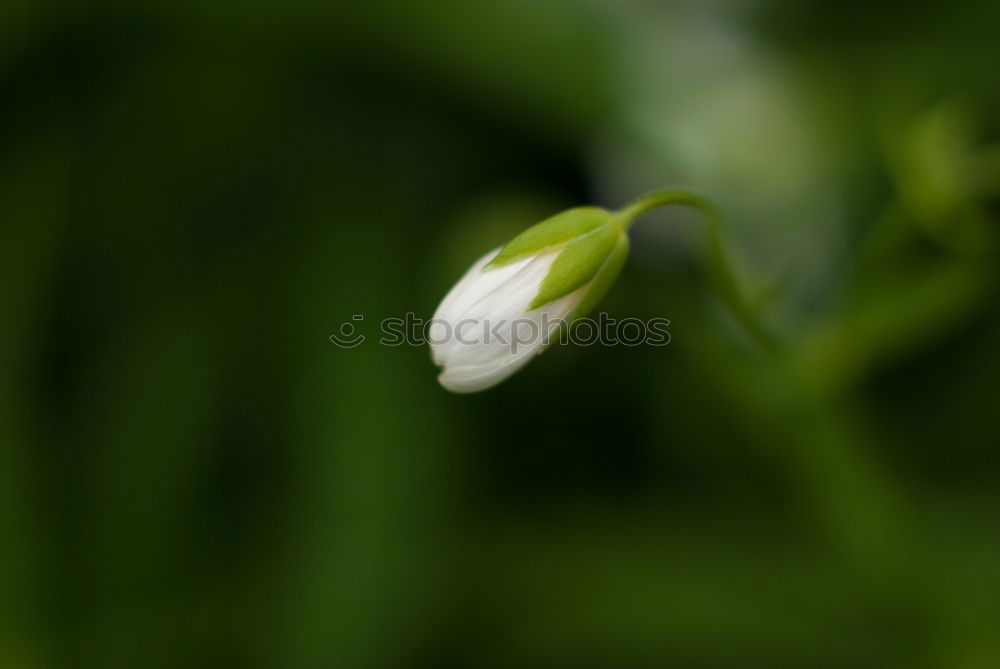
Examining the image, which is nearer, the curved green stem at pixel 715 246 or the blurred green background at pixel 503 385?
the curved green stem at pixel 715 246

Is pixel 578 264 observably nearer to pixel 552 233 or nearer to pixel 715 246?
pixel 552 233

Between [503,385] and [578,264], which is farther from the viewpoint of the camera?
[503,385]

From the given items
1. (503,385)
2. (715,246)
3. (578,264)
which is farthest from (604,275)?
(503,385)

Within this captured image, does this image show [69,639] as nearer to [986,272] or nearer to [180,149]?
[180,149]

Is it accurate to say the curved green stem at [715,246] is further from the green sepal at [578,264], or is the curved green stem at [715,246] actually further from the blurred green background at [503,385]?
the blurred green background at [503,385]

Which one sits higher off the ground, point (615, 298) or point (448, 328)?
point (615, 298)

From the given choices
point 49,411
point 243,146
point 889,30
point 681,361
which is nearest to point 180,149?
point 243,146

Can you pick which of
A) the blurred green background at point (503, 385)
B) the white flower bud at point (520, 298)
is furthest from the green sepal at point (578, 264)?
the blurred green background at point (503, 385)
